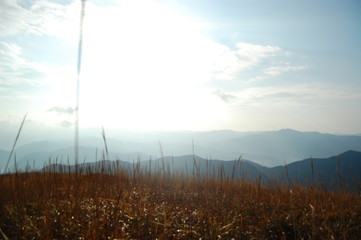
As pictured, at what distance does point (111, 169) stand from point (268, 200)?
13.3 ft

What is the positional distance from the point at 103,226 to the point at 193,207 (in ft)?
5.89

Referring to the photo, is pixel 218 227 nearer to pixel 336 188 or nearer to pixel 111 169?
pixel 111 169

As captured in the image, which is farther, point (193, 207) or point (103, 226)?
point (193, 207)

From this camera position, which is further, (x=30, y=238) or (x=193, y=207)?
(x=193, y=207)

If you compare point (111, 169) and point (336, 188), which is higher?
point (111, 169)

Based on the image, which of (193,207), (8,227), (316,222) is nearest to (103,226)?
(8,227)

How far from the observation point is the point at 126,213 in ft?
11.6

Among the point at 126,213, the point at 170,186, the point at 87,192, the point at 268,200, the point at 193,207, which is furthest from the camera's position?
the point at 170,186

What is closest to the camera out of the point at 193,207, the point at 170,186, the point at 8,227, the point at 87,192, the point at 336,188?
the point at 8,227

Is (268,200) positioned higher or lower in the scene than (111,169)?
lower

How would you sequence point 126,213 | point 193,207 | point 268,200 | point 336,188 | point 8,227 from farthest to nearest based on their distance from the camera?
point 336,188 < point 268,200 < point 193,207 < point 126,213 < point 8,227

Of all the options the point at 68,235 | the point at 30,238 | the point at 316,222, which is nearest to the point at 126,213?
the point at 68,235

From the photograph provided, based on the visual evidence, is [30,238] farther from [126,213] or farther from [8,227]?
[126,213]

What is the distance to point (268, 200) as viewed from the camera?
521 centimetres
